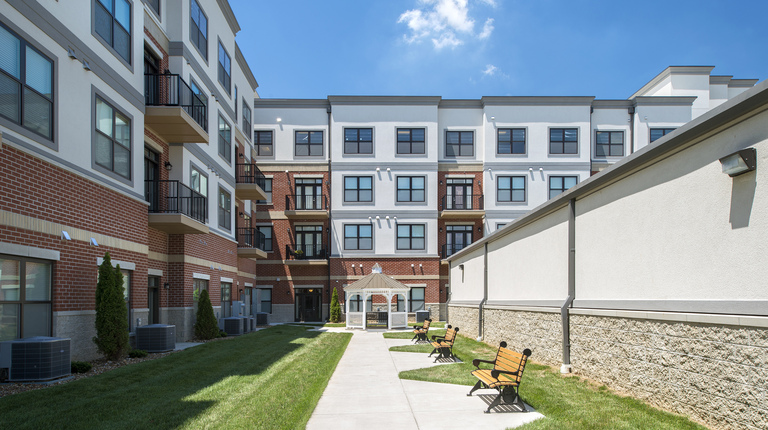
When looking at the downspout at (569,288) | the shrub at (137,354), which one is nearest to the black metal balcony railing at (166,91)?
the shrub at (137,354)

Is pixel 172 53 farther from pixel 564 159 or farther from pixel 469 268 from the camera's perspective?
pixel 564 159

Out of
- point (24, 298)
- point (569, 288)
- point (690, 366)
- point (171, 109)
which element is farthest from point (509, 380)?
point (171, 109)

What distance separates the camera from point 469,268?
925 inches

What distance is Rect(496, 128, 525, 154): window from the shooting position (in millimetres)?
37094

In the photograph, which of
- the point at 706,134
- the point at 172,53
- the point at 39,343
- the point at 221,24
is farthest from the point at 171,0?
the point at 706,134

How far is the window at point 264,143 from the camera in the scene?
36875 mm

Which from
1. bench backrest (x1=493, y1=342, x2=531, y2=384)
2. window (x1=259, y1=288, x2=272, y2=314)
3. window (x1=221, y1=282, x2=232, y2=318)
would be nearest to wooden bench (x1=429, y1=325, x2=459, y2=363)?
bench backrest (x1=493, y1=342, x2=531, y2=384)

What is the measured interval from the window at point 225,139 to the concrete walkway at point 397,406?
48.7ft

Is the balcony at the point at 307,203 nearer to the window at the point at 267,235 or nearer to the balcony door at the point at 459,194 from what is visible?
the window at the point at 267,235

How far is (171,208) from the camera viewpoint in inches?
700

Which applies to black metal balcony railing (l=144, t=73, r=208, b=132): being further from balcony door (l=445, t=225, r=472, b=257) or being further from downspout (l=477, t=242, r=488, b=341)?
balcony door (l=445, t=225, r=472, b=257)

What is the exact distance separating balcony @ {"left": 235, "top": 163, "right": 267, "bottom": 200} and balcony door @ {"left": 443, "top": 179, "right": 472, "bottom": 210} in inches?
522

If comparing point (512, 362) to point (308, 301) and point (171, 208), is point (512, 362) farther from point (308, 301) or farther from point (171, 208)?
point (308, 301)

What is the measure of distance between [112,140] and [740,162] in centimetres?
1396
